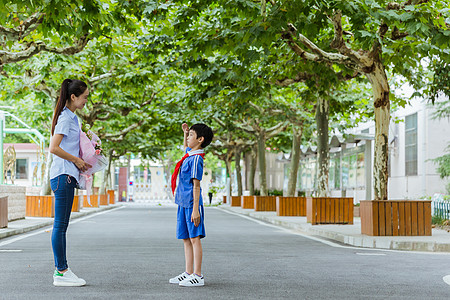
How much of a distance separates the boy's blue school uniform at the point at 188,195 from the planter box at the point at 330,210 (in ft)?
42.7

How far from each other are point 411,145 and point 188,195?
1051 inches

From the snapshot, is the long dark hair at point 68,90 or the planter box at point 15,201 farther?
the planter box at point 15,201

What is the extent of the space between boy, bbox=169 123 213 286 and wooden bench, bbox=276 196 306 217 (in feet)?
62.0

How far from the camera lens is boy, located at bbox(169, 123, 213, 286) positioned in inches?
273

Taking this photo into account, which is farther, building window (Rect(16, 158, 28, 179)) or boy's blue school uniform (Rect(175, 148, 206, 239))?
building window (Rect(16, 158, 28, 179))

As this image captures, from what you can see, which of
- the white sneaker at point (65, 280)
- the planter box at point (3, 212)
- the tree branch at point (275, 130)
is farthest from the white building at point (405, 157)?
the white sneaker at point (65, 280)

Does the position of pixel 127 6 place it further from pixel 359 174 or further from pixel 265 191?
pixel 359 174

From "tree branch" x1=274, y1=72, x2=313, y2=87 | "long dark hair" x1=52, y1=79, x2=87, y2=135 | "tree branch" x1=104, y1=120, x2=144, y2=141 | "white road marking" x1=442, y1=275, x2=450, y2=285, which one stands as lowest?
"white road marking" x1=442, y1=275, x2=450, y2=285

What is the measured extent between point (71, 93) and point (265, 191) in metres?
26.0

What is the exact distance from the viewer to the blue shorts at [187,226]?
6.94 meters

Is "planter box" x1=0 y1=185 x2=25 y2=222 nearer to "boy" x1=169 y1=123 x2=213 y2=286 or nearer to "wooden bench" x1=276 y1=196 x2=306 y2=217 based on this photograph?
"wooden bench" x1=276 y1=196 x2=306 y2=217

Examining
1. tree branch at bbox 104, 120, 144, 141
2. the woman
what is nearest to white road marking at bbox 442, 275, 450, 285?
the woman

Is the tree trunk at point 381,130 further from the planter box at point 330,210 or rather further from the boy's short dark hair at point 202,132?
the boy's short dark hair at point 202,132

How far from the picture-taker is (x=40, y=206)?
81.3 feet
